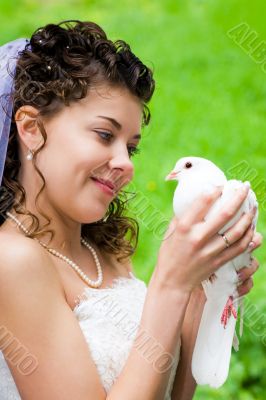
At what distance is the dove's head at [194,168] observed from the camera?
169 cm

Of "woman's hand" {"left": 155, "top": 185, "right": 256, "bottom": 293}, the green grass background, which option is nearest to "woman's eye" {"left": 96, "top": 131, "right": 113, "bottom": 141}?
"woman's hand" {"left": 155, "top": 185, "right": 256, "bottom": 293}

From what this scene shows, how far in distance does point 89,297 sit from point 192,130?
4111 mm

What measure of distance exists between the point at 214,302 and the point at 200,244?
210mm

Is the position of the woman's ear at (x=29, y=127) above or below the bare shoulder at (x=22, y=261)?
above

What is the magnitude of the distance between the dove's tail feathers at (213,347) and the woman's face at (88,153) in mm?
355

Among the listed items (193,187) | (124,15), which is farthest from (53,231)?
(124,15)

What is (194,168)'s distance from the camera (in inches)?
68.0

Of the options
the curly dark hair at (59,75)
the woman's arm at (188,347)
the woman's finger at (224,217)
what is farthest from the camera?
the woman's arm at (188,347)

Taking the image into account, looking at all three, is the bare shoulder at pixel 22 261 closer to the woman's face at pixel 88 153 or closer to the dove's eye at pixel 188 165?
the woman's face at pixel 88 153

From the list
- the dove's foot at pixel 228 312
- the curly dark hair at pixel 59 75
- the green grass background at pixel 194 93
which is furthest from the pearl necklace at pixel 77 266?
the green grass background at pixel 194 93

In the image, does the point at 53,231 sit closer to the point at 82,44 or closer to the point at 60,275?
the point at 60,275

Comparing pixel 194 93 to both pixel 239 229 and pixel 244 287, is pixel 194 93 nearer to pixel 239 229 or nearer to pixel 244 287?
pixel 244 287

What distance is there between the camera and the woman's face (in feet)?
5.65

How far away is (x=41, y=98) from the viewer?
1783mm
